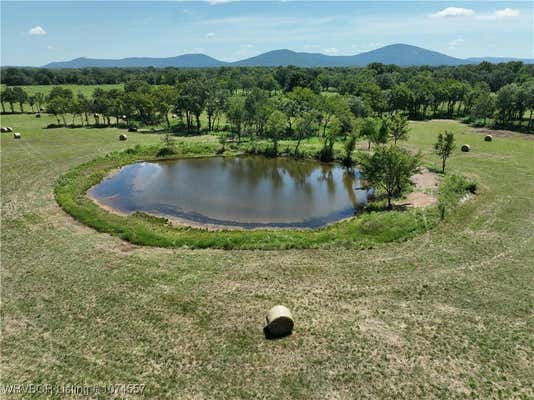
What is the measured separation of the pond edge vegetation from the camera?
76.3 ft

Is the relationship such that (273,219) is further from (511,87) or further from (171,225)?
(511,87)

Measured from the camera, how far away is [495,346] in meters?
14.3

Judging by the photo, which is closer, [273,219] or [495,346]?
[495,346]

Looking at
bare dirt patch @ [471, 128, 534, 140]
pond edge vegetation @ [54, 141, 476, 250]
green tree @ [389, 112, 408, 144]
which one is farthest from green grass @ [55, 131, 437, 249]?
bare dirt patch @ [471, 128, 534, 140]

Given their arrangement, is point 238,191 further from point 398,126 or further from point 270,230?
point 398,126

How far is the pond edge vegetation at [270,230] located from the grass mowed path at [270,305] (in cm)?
92

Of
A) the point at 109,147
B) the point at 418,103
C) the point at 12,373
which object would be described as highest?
the point at 418,103

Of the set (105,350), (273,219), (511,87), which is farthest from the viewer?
(511,87)

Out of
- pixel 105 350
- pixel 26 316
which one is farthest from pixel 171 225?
pixel 105 350

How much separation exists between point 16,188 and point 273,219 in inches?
1036

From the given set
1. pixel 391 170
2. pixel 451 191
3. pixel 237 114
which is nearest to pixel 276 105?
pixel 237 114

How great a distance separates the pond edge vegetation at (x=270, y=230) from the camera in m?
23.2

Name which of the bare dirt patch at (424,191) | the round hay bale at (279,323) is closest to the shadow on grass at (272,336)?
the round hay bale at (279,323)

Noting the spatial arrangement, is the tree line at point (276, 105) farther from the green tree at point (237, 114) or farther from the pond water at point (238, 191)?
the pond water at point (238, 191)
